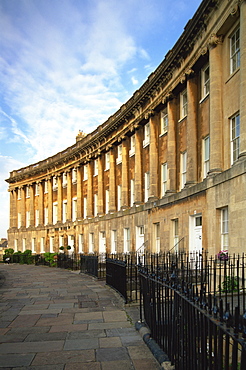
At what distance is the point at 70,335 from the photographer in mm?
7832

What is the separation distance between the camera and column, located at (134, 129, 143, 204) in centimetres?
2756

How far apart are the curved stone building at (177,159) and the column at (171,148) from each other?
55 millimetres

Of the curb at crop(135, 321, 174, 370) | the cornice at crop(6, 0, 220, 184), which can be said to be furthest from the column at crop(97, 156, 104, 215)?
the curb at crop(135, 321, 174, 370)

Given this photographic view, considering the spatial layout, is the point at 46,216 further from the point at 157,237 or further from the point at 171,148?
the point at 171,148

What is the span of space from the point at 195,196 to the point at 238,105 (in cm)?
466

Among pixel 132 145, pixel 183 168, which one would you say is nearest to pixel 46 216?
pixel 132 145

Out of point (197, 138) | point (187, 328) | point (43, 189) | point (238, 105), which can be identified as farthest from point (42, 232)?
point (187, 328)

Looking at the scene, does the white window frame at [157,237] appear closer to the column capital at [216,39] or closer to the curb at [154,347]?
the column capital at [216,39]

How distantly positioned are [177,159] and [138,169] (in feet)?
20.0

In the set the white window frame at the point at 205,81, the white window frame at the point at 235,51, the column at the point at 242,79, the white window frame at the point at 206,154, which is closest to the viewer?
the column at the point at 242,79

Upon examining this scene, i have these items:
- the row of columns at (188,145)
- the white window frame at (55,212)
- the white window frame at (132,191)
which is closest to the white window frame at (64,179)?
the white window frame at (55,212)

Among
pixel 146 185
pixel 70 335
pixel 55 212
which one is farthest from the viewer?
pixel 55 212

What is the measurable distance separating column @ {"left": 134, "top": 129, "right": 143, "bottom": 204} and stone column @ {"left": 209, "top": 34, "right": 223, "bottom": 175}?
37.5 ft

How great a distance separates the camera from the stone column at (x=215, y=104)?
16031mm
